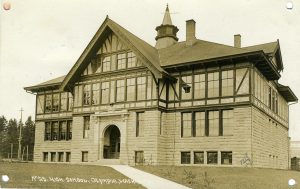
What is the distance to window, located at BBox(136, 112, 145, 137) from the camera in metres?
34.1

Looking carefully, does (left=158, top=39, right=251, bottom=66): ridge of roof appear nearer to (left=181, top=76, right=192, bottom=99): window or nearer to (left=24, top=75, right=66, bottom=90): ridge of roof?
(left=181, top=76, right=192, bottom=99): window

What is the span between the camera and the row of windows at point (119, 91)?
34719 millimetres

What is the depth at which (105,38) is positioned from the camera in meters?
37.3

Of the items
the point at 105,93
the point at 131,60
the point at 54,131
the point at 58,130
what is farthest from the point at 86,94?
the point at 54,131

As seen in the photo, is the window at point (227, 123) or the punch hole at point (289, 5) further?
the window at point (227, 123)

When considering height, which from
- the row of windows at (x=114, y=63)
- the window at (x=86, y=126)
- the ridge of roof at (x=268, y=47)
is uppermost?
the ridge of roof at (x=268, y=47)

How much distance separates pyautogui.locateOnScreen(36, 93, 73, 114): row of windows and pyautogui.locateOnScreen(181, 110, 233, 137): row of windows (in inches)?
574

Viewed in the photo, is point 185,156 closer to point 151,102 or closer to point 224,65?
point 151,102

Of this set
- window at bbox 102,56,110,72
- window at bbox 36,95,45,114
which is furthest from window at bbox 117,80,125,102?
window at bbox 36,95,45,114

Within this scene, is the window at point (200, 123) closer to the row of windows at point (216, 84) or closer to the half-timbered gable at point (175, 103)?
the half-timbered gable at point (175, 103)

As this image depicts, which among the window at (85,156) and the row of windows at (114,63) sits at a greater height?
the row of windows at (114,63)

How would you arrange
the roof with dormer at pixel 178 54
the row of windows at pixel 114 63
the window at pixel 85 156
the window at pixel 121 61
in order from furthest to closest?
the window at pixel 85 156 < the window at pixel 121 61 < the row of windows at pixel 114 63 < the roof with dormer at pixel 178 54

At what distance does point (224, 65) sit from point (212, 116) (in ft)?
13.5

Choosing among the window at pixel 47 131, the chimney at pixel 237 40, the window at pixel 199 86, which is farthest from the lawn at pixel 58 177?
the chimney at pixel 237 40
